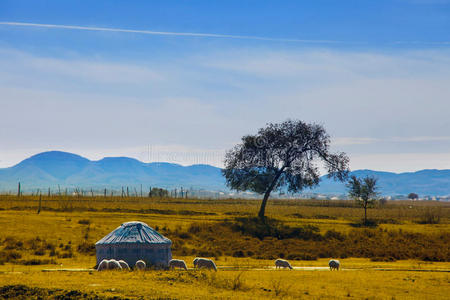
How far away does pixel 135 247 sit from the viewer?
122 feet

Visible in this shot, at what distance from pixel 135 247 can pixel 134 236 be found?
836 mm

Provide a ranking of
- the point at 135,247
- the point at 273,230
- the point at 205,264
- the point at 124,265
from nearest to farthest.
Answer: the point at 205,264 < the point at 124,265 < the point at 135,247 < the point at 273,230

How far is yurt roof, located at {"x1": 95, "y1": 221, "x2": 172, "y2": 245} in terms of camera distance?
37.4 metres

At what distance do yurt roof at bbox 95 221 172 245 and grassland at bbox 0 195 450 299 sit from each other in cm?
446

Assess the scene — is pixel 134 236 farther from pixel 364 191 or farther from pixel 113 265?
pixel 364 191

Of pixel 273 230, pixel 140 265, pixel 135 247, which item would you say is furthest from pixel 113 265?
pixel 273 230

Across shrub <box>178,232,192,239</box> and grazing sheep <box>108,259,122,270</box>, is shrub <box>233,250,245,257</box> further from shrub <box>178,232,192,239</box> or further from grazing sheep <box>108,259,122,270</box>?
grazing sheep <box>108,259,122,270</box>

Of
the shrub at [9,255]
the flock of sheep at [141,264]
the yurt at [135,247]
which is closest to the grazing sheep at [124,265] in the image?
the flock of sheep at [141,264]

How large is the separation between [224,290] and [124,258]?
1279 cm

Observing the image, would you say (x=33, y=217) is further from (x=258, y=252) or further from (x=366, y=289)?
(x=366, y=289)

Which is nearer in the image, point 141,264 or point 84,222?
point 141,264

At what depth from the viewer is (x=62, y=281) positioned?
26266mm

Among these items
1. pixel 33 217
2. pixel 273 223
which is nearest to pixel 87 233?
pixel 33 217

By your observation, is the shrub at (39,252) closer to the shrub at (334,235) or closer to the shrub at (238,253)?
the shrub at (238,253)
